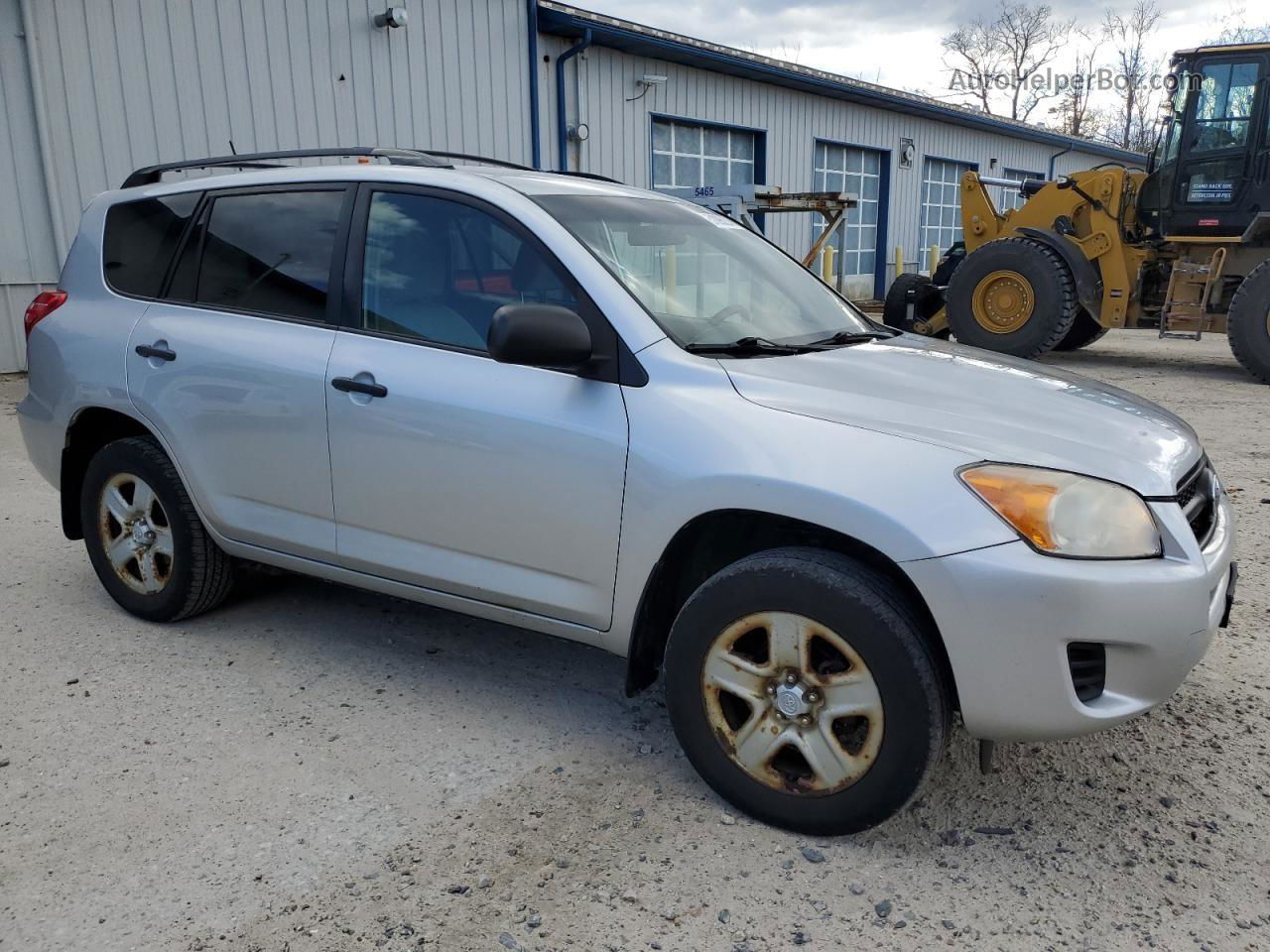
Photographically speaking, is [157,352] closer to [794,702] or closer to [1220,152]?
[794,702]

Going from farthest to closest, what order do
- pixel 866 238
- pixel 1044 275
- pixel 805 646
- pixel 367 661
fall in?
pixel 866 238 → pixel 1044 275 → pixel 367 661 → pixel 805 646

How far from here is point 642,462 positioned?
8.67 ft

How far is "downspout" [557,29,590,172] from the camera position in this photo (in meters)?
13.7

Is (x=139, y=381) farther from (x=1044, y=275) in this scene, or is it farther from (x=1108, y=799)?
(x=1044, y=275)

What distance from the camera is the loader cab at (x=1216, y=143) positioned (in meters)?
10.2

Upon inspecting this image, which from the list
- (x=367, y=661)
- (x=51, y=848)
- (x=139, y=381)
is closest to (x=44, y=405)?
(x=139, y=381)

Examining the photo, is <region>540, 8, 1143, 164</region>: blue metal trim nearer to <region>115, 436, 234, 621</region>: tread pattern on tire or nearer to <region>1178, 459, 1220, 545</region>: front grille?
<region>115, 436, 234, 621</region>: tread pattern on tire

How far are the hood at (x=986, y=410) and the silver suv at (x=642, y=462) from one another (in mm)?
11

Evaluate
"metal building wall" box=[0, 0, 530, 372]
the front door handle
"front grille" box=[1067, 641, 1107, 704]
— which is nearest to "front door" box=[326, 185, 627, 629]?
the front door handle

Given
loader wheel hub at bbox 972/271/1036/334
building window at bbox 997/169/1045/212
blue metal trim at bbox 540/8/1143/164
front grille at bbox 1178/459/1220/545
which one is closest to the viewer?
front grille at bbox 1178/459/1220/545

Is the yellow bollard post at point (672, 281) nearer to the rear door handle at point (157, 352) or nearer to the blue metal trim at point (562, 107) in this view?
the rear door handle at point (157, 352)

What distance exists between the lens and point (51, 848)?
2516 mm

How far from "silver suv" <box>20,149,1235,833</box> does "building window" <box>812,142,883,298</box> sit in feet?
53.8

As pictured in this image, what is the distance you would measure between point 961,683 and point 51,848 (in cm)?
229
